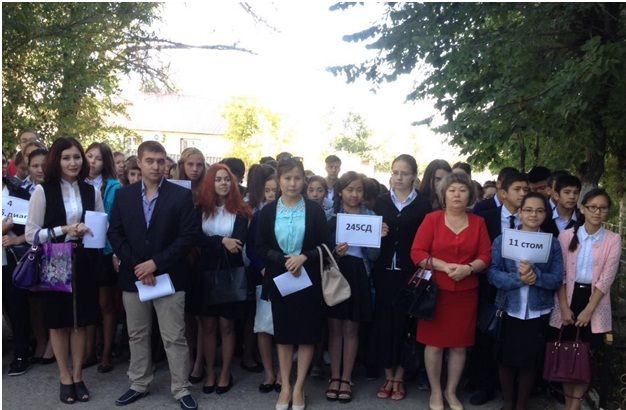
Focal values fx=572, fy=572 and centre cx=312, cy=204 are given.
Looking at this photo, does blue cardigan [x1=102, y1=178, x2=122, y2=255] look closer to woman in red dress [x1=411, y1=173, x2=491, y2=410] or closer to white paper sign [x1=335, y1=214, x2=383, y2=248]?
white paper sign [x1=335, y1=214, x2=383, y2=248]

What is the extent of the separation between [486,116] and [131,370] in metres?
3.84

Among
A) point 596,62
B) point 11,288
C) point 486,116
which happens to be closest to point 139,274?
point 11,288

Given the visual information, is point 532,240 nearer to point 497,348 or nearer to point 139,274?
point 497,348

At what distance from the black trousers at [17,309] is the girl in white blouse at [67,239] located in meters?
0.90

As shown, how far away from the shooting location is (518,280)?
4.38 metres

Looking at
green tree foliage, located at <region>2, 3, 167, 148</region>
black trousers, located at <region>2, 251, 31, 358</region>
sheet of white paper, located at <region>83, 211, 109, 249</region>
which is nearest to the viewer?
sheet of white paper, located at <region>83, 211, 109, 249</region>

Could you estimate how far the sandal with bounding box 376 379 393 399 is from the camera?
5047mm

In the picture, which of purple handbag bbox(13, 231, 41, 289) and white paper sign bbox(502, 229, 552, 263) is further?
purple handbag bbox(13, 231, 41, 289)

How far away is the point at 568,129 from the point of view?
219 inches

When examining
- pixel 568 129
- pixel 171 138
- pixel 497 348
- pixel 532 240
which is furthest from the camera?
pixel 171 138

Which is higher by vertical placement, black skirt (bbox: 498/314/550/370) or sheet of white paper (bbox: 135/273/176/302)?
sheet of white paper (bbox: 135/273/176/302)

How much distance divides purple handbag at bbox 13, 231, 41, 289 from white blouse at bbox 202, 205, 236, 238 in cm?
137

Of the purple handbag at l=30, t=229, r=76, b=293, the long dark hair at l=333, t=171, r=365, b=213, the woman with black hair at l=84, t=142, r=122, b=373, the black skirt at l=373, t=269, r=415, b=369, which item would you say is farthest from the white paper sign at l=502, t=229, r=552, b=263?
the purple handbag at l=30, t=229, r=76, b=293

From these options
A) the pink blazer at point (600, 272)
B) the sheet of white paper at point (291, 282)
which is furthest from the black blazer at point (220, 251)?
the pink blazer at point (600, 272)
